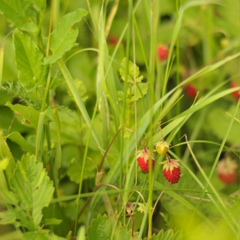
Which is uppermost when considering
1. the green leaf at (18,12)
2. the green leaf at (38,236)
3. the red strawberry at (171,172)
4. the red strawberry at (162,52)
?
the green leaf at (18,12)

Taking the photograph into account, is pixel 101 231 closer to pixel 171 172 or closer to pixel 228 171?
pixel 171 172

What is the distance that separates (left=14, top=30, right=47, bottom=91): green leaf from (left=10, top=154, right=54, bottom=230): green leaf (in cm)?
16

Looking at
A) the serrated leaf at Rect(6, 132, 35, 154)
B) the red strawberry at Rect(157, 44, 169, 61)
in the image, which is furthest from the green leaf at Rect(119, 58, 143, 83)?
the red strawberry at Rect(157, 44, 169, 61)

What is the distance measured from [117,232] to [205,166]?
0.62m

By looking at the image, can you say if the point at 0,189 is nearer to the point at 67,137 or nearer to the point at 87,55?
the point at 67,137

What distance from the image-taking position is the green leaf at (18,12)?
1292mm

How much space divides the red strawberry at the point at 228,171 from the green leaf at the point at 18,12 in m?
0.61

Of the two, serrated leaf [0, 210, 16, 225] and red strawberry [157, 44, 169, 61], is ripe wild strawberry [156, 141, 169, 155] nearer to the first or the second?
serrated leaf [0, 210, 16, 225]

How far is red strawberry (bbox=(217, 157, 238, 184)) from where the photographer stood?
66.1 inches

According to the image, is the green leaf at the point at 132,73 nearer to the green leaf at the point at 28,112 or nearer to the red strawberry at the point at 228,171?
the green leaf at the point at 28,112

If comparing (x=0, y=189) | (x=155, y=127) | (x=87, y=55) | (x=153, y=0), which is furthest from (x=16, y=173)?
(x=87, y=55)

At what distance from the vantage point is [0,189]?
1.25 metres

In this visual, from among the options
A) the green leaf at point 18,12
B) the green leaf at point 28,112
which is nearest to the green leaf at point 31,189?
the green leaf at point 28,112

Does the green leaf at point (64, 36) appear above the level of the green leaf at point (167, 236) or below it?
above
